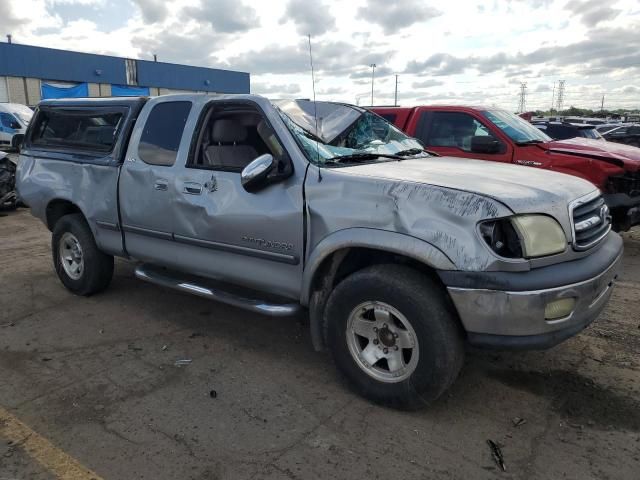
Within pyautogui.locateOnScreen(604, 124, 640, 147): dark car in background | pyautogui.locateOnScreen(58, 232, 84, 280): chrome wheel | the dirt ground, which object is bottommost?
the dirt ground

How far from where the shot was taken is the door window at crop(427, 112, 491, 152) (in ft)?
22.7

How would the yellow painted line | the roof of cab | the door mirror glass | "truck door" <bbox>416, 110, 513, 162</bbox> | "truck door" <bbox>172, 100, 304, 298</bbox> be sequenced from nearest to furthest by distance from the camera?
the yellow painted line
the door mirror glass
"truck door" <bbox>172, 100, 304, 298</bbox>
the roof of cab
"truck door" <bbox>416, 110, 513, 162</bbox>

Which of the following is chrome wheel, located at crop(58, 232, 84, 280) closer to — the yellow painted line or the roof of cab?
the roof of cab

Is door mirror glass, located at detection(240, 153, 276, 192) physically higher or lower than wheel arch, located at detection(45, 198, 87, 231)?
higher

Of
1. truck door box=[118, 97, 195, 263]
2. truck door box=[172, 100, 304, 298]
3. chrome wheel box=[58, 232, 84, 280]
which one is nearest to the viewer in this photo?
truck door box=[172, 100, 304, 298]

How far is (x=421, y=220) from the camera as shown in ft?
9.52

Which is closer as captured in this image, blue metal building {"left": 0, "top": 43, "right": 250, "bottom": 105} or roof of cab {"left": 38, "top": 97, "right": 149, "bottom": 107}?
roof of cab {"left": 38, "top": 97, "right": 149, "bottom": 107}

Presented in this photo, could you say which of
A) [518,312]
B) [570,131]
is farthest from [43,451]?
[570,131]

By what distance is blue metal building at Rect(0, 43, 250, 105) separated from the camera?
35125mm

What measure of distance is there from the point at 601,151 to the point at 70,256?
6.48 m

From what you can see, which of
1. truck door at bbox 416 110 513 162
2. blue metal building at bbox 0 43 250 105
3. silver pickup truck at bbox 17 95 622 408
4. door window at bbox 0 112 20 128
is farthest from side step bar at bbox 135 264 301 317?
blue metal building at bbox 0 43 250 105


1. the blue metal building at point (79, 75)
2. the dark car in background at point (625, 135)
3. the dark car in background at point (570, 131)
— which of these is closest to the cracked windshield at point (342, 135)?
the dark car in background at point (570, 131)

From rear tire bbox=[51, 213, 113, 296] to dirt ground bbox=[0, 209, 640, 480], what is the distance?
50 cm

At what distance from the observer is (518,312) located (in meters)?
2.71
